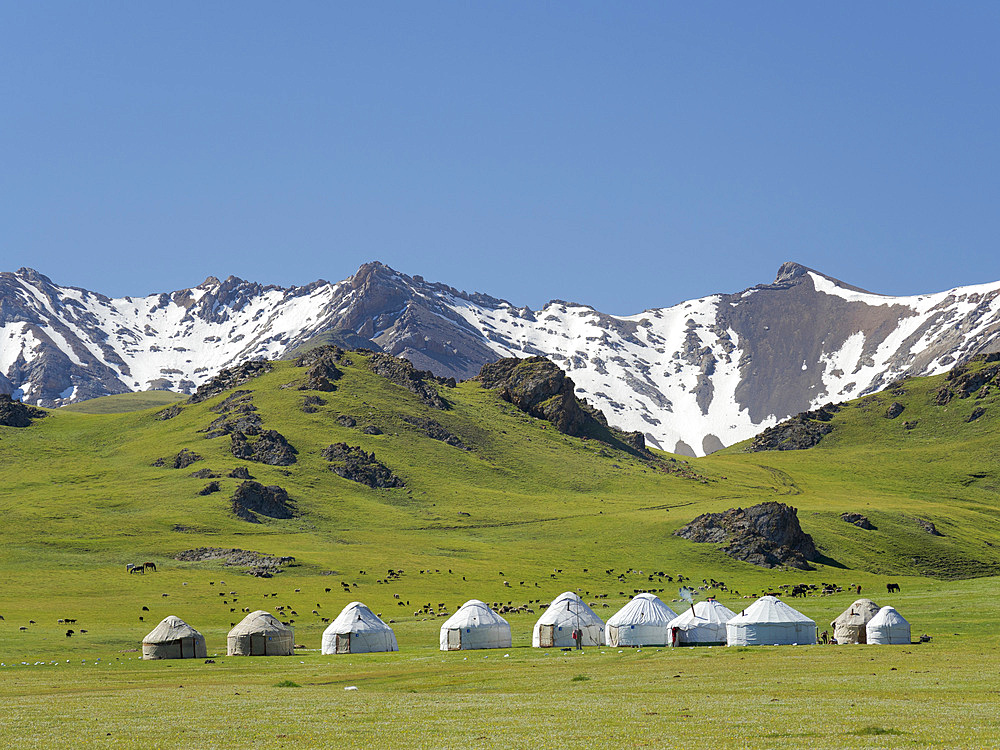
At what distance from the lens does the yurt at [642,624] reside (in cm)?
8825

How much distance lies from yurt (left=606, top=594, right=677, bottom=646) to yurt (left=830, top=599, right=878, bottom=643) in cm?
1299

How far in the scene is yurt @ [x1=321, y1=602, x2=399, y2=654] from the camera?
89625 millimetres

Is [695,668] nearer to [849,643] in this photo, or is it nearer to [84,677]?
[849,643]

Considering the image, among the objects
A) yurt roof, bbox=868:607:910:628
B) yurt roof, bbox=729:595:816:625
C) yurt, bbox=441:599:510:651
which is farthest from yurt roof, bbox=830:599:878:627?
yurt, bbox=441:599:510:651

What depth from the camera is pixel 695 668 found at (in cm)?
6247

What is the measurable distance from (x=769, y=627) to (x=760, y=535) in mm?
106948

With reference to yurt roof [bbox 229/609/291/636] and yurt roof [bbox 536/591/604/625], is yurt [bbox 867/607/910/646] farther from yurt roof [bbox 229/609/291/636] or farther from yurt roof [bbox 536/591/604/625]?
yurt roof [bbox 229/609/291/636]

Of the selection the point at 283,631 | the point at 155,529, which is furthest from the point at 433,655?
the point at 155,529

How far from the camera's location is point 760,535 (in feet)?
616

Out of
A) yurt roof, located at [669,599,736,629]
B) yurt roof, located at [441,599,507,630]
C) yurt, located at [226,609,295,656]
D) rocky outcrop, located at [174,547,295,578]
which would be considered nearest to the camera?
yurt, located at [226,609,295,656]

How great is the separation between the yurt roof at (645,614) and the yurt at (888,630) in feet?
51.7

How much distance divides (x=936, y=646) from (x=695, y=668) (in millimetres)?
22558

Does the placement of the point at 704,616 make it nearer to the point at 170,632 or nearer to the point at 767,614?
the point at 767,614

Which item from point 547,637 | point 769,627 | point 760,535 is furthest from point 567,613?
point 760,535
